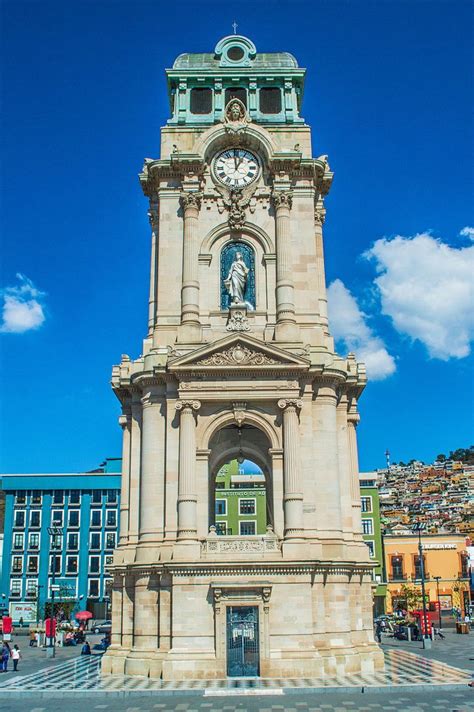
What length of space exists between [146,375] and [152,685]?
15.3 metres

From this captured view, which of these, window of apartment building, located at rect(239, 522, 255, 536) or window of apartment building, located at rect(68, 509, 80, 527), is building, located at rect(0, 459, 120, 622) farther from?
window of apartment building, located at rect(239, 522, 255, 536)

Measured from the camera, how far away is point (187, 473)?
1510 inches

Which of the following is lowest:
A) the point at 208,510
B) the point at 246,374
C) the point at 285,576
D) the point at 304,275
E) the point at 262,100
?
the point at 285,576

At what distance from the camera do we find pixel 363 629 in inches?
1567

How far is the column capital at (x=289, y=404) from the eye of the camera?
39094mm

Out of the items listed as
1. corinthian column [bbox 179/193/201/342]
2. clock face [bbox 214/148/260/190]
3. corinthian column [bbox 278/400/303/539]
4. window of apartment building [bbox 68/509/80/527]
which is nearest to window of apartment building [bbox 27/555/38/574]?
window of apartment building [bbox 68/509/80/527]

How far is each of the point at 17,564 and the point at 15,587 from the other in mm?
2549

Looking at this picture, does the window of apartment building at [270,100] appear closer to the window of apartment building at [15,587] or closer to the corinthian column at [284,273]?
the corinthian column at [284,273]

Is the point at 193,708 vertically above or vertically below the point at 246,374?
below

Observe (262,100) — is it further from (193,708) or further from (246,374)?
(193,708)

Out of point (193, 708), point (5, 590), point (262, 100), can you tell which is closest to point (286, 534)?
point (193, 708)

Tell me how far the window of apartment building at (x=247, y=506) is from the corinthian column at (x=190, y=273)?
47961mm

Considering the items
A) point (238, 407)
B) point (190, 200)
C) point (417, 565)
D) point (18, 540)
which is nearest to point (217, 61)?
point (190, 200)

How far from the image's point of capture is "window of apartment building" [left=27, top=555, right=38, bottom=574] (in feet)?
287
